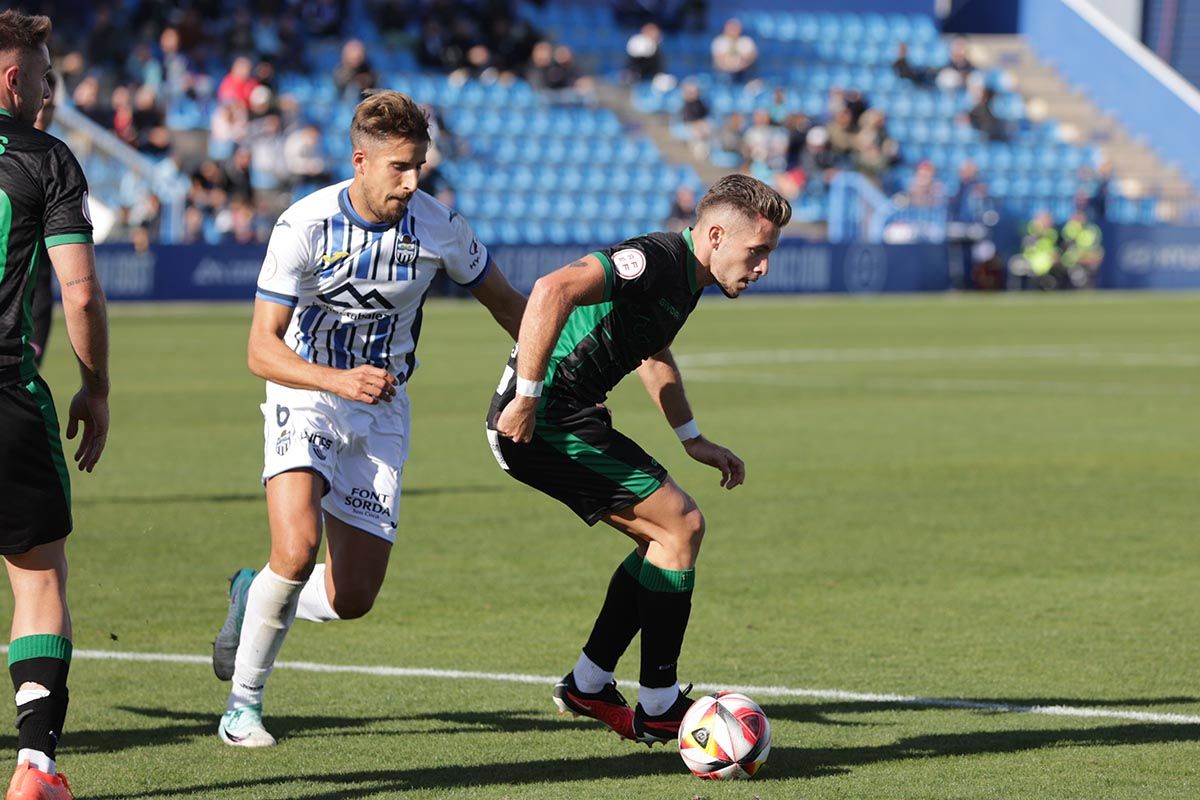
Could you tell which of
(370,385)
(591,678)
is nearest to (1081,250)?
(591,678)

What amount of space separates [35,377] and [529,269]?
2906cm

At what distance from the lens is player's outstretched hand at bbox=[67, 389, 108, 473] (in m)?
5.08

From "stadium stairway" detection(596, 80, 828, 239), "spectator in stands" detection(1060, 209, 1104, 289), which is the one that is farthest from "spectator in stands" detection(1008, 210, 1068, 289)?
"stadium stairway" detection(596, 80, 828, 239)

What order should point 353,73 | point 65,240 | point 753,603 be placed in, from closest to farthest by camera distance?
1. point 65,240
2. point 753,603
3. point 353,73

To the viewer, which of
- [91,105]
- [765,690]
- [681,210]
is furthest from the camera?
[681,210]

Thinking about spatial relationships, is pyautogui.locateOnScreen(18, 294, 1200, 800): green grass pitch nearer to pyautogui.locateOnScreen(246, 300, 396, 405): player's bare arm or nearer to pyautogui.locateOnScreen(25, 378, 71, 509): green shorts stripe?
pyautogui.locateOnScreen(25, 378, 71, 509): green shorts stripe

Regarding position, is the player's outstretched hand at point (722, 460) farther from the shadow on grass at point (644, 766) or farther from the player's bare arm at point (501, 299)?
the shadow on grass at point (644, 766)

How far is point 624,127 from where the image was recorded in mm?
41750

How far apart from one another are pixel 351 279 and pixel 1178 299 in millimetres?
35741

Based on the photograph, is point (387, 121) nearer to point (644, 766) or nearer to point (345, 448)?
point (345, 448)

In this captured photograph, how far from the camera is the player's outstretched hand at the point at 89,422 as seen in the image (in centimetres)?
508

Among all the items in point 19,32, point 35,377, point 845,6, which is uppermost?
point 19,32

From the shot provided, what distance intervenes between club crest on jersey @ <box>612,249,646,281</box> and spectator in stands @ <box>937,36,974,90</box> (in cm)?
4312

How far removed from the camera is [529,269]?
3400 centimetres
